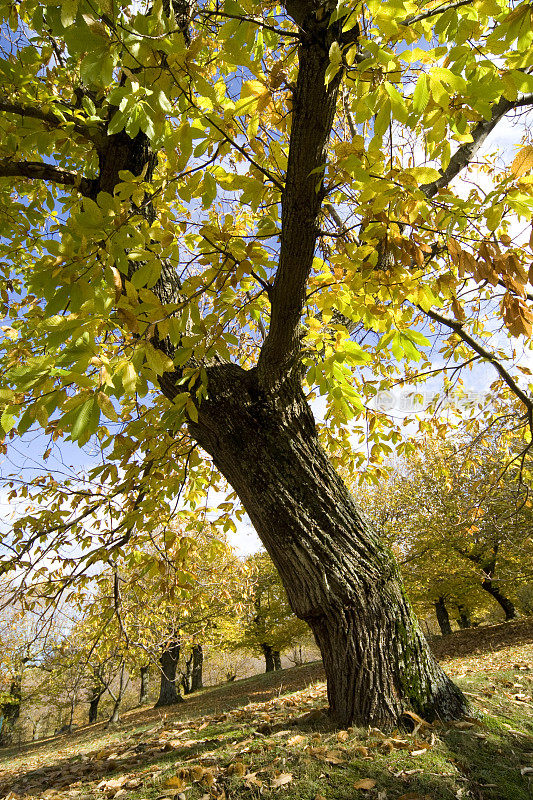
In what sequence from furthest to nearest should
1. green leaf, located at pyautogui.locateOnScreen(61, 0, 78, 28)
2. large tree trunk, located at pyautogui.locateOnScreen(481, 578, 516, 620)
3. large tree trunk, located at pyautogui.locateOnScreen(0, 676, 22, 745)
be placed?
large tree trunk, located at pyautogui.locateOnScreen(0, 676, 22, 745)
large tree trunk, located at pyautogui.locateOnScreen(481, 578, 516, 620)
green leaf, located at pyautogui.locateOnScreen(61, 0, 78, 28)

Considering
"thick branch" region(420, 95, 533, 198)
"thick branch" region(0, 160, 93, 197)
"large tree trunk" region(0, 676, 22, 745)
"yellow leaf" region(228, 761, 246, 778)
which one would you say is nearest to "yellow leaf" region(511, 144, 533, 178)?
"thick branch" region(420, 95, 533, 198)

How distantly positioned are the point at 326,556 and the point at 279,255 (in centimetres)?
165

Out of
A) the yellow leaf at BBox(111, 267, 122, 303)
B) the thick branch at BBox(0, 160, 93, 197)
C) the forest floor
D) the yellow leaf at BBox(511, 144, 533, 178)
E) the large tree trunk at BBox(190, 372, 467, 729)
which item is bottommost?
the forest floor

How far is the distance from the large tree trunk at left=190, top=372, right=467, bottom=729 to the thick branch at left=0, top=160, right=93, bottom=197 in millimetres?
1558

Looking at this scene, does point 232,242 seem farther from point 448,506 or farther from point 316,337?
point 448,506

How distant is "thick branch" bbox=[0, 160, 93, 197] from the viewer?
2435mm

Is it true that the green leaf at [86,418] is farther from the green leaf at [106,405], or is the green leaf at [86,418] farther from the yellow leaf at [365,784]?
the yellow leaf at [365,784]

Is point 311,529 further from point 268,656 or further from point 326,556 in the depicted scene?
point 268,656

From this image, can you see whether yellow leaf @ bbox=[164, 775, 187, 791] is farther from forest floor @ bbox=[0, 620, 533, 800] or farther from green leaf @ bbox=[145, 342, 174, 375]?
green leaf @ bbox=[145, 342, 174, 375]

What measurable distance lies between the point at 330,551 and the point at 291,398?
0.92 metres

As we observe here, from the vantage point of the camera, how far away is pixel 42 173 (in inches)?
104

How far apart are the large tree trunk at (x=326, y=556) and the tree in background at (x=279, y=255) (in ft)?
0.04

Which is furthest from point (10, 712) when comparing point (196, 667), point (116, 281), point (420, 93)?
point (420, 93)

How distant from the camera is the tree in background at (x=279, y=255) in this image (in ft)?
4.06
